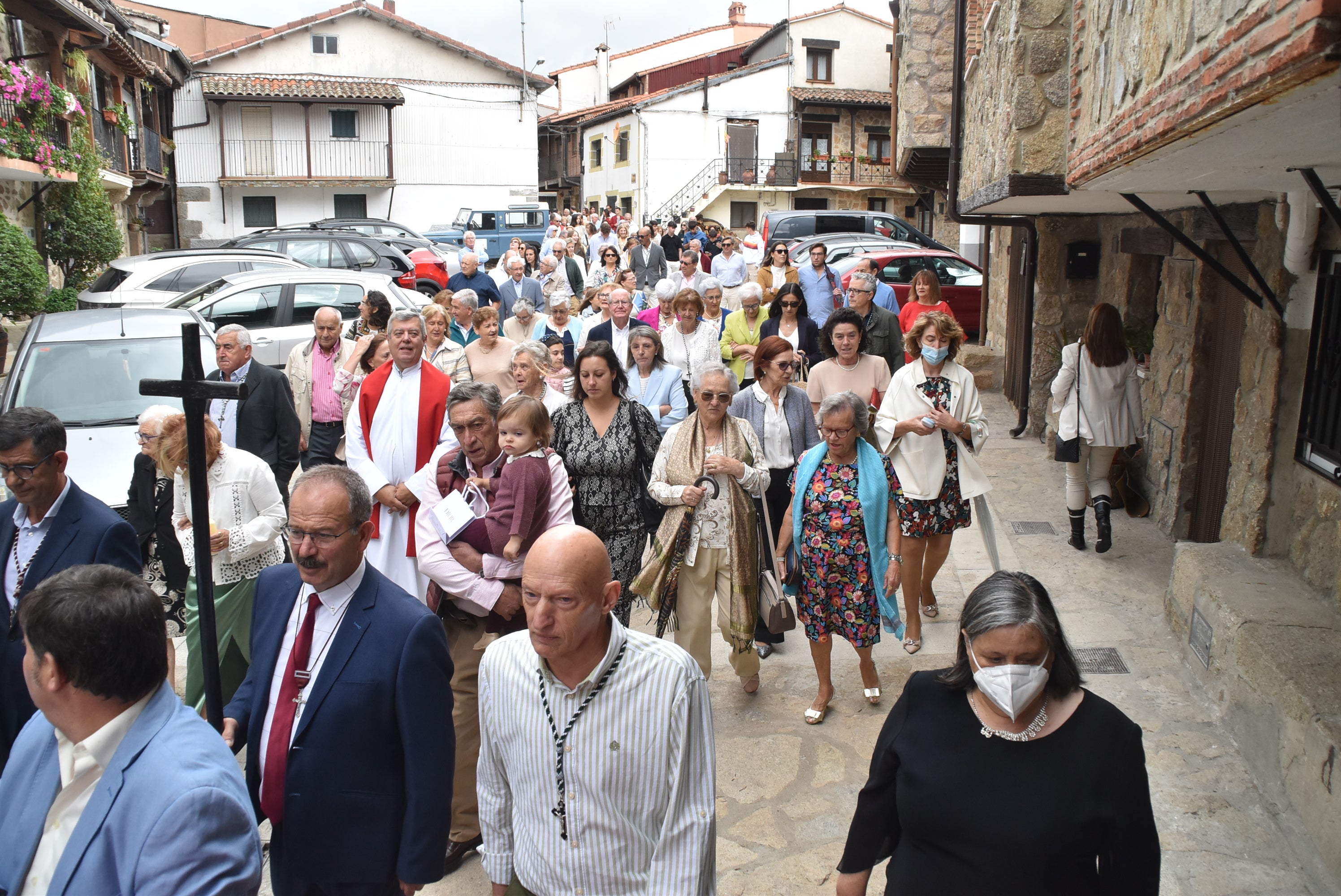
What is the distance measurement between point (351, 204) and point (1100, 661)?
1371 inches

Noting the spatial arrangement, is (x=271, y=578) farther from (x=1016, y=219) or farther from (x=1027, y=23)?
(x=1016, y=219)

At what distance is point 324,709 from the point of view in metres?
2.82

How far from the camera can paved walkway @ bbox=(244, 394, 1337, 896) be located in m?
4.04

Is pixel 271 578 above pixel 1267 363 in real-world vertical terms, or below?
below

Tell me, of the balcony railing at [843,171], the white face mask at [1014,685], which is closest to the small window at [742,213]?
the balcony railing at [843,171]

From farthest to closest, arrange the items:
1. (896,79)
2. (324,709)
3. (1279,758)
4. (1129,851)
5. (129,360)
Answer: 1. (896,79)
2. (129,360)
3. (1279,758)
4. (324,709)
5. (1129,851)

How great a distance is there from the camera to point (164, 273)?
1376cm

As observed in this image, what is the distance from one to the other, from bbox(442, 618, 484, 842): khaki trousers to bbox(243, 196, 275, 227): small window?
34454 millimetres

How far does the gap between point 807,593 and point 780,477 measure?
1.09 metres

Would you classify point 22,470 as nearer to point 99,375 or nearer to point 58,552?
point 58,552

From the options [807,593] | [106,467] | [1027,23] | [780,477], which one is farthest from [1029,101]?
[106,467]

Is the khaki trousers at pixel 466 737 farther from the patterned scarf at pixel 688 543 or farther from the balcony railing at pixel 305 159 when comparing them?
the balcony railing at pixel 305 159

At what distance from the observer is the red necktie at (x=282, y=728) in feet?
9.45

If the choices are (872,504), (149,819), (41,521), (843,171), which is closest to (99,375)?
(41,521)
